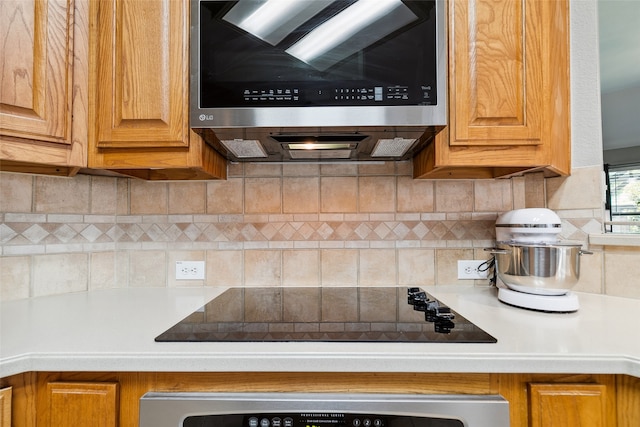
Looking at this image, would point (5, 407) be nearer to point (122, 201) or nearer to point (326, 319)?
point (326, 319)

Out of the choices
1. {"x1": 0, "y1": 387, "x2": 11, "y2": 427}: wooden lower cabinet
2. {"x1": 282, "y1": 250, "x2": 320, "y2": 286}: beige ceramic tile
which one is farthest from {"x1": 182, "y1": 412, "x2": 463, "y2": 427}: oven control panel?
{"x1": 282, "y1": 250, "x2": 320, "y2": 286}: beige ceramic tile

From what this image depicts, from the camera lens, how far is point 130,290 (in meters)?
1.37

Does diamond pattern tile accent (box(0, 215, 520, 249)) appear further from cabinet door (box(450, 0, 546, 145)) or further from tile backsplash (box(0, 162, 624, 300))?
cabinet door (box(450, 0, 546, 145))

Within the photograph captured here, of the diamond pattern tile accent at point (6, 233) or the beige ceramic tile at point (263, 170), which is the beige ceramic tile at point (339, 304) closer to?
the beige ceramic tile at point (263, 170)

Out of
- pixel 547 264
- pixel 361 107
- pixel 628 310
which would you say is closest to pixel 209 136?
pixel 361 107

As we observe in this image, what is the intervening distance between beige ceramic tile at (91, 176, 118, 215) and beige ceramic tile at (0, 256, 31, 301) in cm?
29

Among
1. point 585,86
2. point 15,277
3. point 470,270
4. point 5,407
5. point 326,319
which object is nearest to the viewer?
point 5,407

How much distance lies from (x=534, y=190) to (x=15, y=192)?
6.30 ft

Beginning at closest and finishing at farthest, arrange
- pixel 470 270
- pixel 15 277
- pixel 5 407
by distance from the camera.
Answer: pixel 5 407 → pixel 15 277 → pixel 470 270

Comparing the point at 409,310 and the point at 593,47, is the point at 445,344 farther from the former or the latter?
the point at 593,47

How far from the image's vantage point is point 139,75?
1.06 meters

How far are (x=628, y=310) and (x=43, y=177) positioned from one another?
1993 mm

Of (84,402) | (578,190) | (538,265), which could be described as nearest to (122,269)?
(84,402)

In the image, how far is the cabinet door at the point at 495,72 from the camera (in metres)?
1.05
